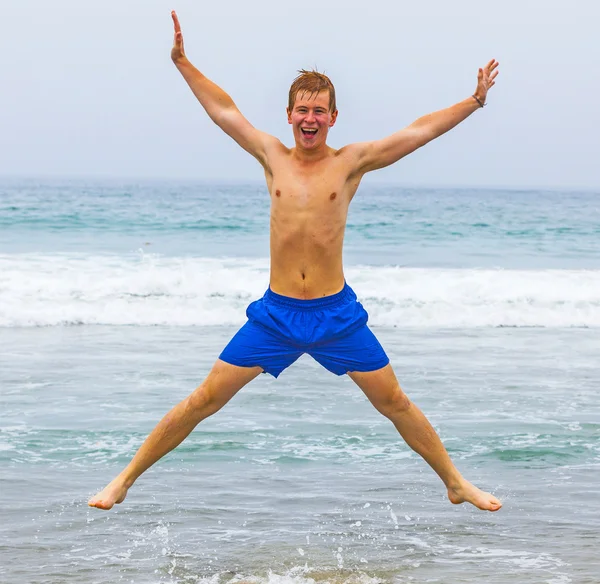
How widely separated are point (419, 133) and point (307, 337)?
116cm

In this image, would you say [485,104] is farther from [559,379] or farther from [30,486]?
[559,379]

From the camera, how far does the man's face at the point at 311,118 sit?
4809 mm

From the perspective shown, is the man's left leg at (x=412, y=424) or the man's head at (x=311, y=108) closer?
the man's head at (x=311, y=108)

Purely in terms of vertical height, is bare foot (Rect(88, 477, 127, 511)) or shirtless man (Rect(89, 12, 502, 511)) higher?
shirtless man (Rect(89, 12, 502, 511))

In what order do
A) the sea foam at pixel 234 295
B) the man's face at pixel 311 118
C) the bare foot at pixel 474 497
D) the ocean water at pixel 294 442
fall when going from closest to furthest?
1. the man's face at pixel 311 118
2. the bare foot at pixel 474 497
3. the ocean water at pixel 294 442
4. the sea foam at pixel 234 295

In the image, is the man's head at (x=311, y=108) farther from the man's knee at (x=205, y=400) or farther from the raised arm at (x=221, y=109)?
the man's knee at (x=205, y=400)

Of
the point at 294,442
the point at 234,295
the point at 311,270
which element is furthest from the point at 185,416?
the point at 234,295

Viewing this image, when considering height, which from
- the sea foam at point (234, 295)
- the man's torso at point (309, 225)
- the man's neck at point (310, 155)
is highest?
the man's neck at point (310, 155)

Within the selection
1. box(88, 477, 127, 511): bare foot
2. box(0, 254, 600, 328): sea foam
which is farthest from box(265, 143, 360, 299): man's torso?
box(0, 254, 600, 328): sea foam

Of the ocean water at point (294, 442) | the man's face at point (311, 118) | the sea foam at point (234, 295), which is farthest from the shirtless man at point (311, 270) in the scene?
the sea foam at point (234, 295)

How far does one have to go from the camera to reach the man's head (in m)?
4.81

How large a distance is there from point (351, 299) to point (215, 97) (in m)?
1.25

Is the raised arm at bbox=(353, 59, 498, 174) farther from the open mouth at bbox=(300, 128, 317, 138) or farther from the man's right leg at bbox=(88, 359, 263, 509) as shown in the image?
the man's right leg at bbox=(88, 359, 263, 509)

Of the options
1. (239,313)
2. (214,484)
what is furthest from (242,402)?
(239,313)
